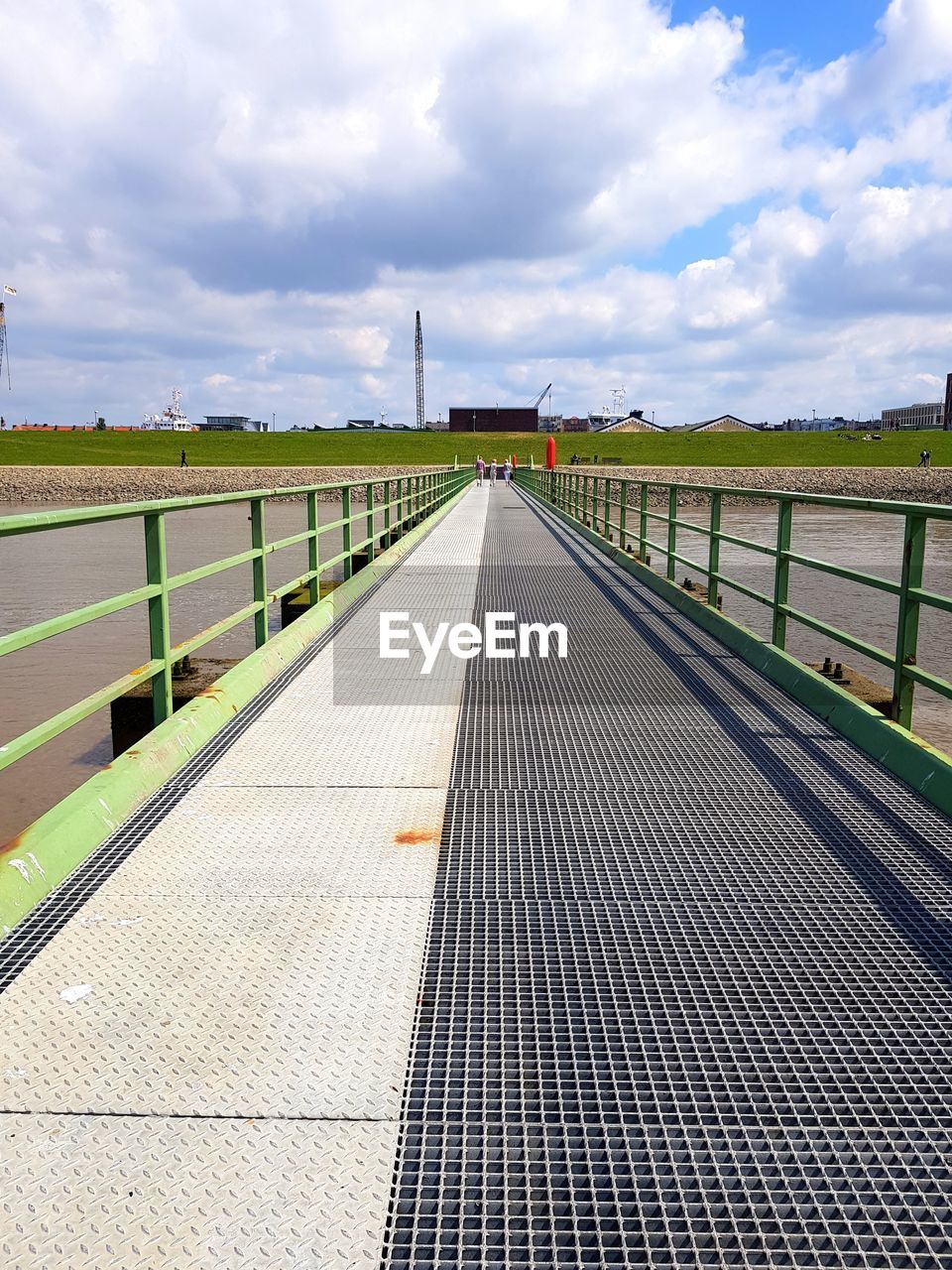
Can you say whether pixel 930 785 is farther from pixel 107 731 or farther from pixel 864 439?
pixel 864 439

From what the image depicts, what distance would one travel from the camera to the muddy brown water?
969cm

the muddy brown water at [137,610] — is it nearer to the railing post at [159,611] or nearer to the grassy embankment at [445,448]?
the railing post at [159,611]

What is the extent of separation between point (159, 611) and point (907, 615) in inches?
151

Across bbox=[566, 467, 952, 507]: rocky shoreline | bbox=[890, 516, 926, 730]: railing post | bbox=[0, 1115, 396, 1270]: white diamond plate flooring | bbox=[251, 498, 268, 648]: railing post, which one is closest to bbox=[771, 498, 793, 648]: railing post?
bbox=[890, 516, 926, 730]: railing post

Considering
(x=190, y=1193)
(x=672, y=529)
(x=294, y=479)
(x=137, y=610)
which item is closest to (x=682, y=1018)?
(x=190, y=1193)

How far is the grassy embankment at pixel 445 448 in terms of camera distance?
94.6 m

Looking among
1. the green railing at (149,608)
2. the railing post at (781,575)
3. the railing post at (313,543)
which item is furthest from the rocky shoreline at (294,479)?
the green railing at (149,608)

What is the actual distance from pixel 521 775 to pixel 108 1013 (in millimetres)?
2410

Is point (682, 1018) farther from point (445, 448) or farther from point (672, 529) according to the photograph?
point (445, 448)

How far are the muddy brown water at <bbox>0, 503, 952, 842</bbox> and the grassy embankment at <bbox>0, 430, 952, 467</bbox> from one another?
197ft

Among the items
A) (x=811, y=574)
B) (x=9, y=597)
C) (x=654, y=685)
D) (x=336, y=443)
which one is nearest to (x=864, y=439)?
(x=336, y=443)

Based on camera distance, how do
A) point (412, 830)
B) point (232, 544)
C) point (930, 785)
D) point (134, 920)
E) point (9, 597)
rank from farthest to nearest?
point (232, 544) → point (9, 597) → point (930, 785) → point (412, 830) → point (134, 920)

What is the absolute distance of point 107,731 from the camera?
404 inches

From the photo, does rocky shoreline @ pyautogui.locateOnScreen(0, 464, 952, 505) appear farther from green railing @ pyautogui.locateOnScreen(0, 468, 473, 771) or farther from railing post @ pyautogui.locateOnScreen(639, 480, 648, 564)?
green railing @ pyautogui.locateOnScreen(0, 468, 473, 771)
